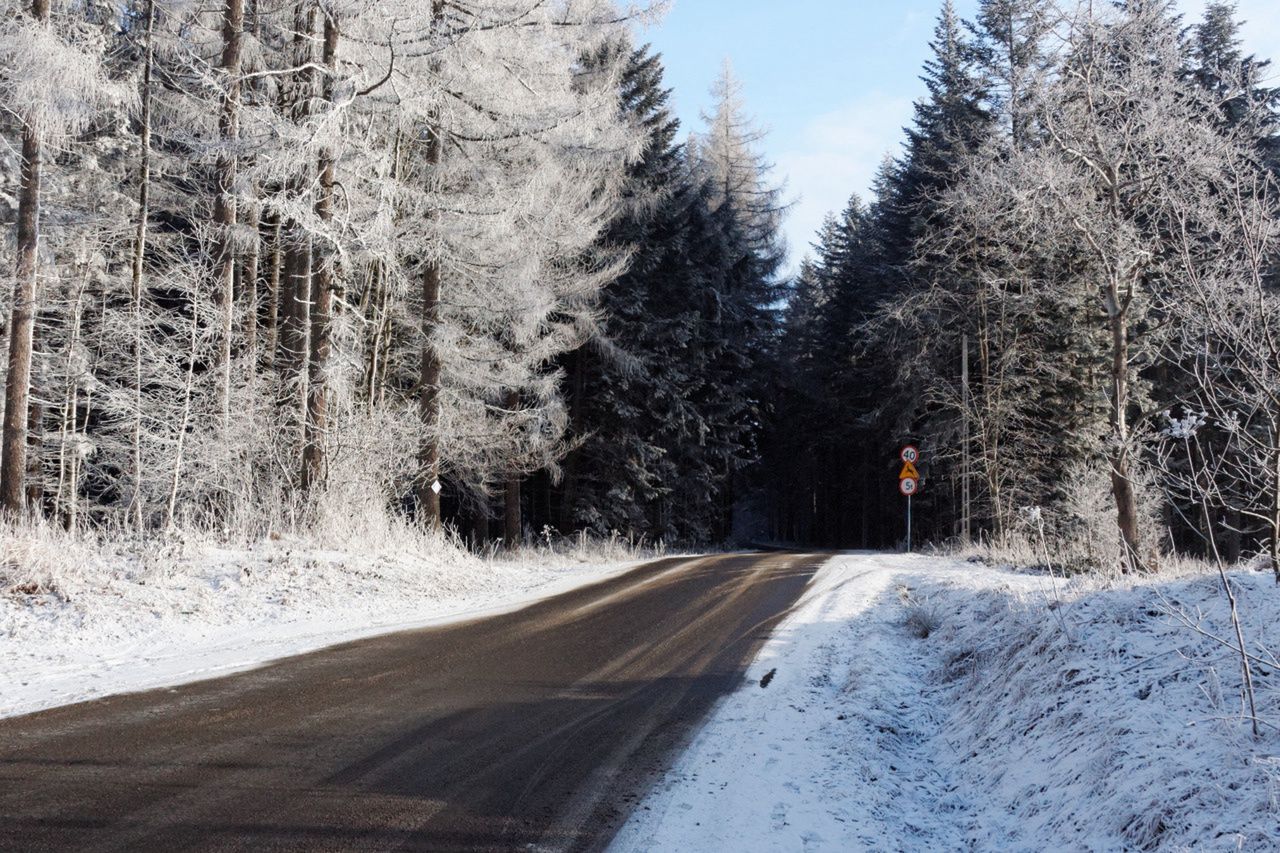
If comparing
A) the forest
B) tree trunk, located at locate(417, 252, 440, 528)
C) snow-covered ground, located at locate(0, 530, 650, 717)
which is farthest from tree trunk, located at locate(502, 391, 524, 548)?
snow-covered ground, located at locate(0, 530, 650, 717)

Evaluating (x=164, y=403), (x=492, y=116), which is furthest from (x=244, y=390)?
(x=492, y=116)

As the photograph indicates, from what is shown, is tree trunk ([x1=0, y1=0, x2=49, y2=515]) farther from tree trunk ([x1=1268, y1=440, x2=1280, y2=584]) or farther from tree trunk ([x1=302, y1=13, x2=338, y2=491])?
tree trunk ([x1=1268, y1=440, x2=1280, y2=584])

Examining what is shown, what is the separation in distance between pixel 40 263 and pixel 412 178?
23.6ft

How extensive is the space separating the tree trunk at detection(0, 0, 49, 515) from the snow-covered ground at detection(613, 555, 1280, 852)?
13.2 metres

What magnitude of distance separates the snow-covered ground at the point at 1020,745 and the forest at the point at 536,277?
2.74 ft

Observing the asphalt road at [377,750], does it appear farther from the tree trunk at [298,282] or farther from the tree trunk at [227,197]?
the tree trunk at [298,282]

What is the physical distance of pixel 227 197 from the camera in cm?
1255

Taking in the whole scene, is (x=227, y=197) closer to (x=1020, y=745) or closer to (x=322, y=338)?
(x=322, y=338)

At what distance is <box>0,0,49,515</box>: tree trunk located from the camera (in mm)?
13727

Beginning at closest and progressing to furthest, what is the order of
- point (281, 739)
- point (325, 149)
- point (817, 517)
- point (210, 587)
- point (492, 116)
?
1. point (281, 739)
2. point (210, 587)
3. point (325, 149)
4. point (492, 116)
5. point (817, 517)

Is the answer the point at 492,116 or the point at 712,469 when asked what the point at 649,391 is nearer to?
the point at 712,469

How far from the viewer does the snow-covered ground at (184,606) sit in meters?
6.43

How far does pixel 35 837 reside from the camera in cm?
342

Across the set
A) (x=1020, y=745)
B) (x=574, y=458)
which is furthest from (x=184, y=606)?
(x=574, y=458)
